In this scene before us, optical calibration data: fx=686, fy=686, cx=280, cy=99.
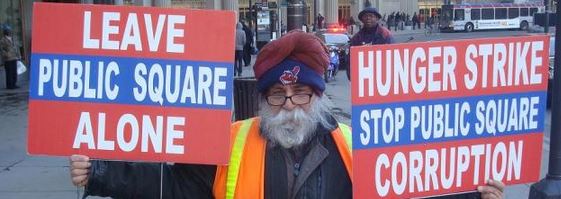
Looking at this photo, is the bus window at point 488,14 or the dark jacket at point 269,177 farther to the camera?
the bus window at point 488,14

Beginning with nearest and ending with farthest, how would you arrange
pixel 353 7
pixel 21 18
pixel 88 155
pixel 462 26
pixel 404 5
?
pixel 88 155
pixel 21 18
pixel 462 26
pixel 353 7
pixel 404 5

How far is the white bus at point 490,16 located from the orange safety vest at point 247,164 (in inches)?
2086

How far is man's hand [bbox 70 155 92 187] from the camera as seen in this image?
2416 millimetres

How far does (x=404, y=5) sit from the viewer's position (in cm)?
7406

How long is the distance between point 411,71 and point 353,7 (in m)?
67.5

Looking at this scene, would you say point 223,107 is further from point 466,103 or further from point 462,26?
point 462,26

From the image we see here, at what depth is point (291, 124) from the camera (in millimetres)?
2363

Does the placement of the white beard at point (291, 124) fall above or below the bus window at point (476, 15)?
below

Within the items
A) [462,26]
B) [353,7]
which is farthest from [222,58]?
[353,7]

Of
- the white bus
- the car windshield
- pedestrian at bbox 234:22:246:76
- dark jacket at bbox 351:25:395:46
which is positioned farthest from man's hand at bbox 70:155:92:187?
the white bus

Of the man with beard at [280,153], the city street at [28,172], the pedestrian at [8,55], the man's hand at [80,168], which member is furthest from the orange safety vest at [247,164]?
the pedestrian at [8,55]

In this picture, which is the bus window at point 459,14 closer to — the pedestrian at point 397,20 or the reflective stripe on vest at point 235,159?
the pedestrian at point 397,20

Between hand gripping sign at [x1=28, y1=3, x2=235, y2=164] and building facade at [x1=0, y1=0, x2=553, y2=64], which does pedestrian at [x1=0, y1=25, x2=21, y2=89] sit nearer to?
building facade at [x1=0, y1=0, x2=553, y2=64]

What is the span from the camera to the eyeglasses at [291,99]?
239 centimetres
